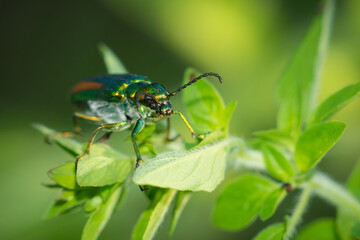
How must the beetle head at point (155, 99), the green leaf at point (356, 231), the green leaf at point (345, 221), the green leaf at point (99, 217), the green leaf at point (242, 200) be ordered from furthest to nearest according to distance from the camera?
the green leaf at point (345, 221) < the beetle head at point (155, 99) < the green leaf at point (242, 200) < the green leaf at point (356, 231) < the green leaf at point (99, 217)

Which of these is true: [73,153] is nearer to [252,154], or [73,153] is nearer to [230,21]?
[252,154]

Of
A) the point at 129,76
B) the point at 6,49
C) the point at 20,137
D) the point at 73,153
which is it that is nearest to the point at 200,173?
the point at 73,153

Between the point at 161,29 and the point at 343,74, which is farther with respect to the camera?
the point at 161,29

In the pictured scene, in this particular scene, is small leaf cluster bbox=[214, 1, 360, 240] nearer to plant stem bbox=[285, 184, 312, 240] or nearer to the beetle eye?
plant stem bbox=[285, 184, 312, 240]

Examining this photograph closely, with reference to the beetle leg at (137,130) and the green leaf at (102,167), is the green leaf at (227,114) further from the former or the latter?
the green leaf at (102,167)

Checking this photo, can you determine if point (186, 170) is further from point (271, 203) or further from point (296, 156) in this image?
point (296, 156)

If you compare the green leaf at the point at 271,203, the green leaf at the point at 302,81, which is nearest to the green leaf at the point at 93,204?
the green leaf at the point at 271,203
